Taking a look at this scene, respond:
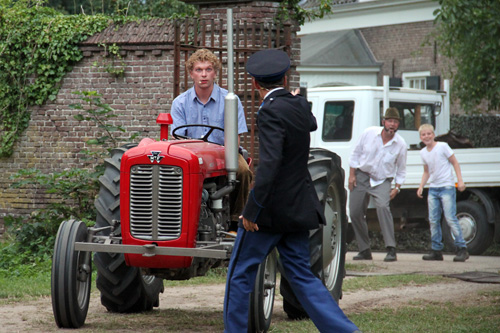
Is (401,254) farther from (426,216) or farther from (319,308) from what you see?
(319,308)

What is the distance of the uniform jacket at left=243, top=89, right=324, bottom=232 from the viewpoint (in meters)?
5.48

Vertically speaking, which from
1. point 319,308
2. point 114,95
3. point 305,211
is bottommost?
point 319,308

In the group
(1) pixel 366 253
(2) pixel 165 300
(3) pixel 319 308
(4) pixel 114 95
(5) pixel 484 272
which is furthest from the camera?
(1) pixel 366 253

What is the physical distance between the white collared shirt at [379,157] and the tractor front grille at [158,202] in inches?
256

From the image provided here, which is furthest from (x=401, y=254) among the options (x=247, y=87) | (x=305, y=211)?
(x=305, y=211)

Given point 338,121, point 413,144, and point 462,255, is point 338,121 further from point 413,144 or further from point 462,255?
point 462,255

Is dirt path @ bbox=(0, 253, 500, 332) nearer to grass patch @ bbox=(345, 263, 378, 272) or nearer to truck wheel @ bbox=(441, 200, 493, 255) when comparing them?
grass patch @ bbox=(345, 263, 378, 272)

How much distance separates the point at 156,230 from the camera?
6.23m

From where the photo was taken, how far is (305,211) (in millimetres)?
5637

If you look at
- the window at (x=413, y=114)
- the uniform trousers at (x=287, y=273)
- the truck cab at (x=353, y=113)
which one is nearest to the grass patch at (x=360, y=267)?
the truck cab at (x=353, y=113)

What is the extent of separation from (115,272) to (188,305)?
1427mm

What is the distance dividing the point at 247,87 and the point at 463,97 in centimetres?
1119

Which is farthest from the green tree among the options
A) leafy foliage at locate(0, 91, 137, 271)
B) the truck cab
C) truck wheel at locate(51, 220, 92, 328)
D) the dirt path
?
truck wheel at locate(51, 220, 92, 328)

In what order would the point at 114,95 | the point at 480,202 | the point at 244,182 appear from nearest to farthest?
the point at 244,182
the point at 114,95
the point at 480,202
